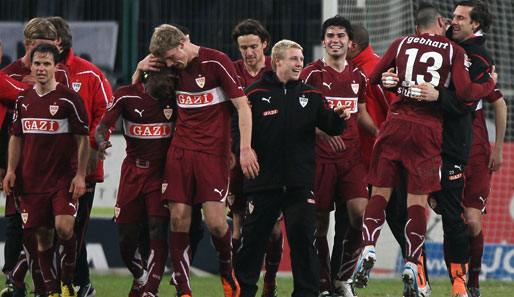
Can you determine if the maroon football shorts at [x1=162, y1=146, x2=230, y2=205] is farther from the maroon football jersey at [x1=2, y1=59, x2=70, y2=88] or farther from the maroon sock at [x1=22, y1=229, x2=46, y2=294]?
the maroon football jersey at [x1=2, y1=59, x2=70, y2=88]

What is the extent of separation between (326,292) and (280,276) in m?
3.68

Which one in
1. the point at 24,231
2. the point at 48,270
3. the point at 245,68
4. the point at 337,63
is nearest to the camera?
the point at 48,270

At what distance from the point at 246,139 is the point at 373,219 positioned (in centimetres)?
112

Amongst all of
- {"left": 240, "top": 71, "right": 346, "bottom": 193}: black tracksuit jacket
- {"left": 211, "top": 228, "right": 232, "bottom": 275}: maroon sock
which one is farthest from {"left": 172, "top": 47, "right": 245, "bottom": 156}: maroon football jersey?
{"left": 211, "top": 228, "right": 232, "bottom": 275}: maroon sock

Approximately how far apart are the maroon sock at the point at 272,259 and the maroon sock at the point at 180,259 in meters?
1.03

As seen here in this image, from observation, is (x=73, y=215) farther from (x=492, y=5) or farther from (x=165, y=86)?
(x=492, y=5)

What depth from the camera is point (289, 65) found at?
25.0 feet

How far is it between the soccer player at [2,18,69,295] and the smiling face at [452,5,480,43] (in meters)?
3.31

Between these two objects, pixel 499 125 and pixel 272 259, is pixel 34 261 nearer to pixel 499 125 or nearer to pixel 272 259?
pixel 272 259

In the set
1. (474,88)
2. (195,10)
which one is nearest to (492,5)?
(195,10)

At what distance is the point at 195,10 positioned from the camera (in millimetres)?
12367

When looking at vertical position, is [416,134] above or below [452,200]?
above

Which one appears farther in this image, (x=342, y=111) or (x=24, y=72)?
(x=24, y=72)

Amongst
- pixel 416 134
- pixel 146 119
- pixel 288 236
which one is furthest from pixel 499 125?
pixel 146 119
